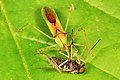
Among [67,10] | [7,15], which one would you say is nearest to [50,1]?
[67,10]

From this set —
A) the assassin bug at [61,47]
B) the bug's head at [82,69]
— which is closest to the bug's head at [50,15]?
the assassin bug at [61,47]

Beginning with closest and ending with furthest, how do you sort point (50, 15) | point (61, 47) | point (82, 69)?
point (82, 69) → point (61, 47) → point (50, 15)

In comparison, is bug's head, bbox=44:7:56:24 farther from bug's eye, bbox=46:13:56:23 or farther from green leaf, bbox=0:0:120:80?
green leaf, bbox=0:0:120:80

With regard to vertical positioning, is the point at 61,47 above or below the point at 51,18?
below

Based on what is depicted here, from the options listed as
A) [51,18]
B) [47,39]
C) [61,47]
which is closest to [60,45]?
[61,47]

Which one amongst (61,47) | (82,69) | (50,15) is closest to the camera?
(82,69)

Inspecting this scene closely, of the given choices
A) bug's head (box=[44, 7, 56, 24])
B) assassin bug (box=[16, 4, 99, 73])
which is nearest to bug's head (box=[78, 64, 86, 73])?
assassin bug (box=[16, 4, 99, 73])

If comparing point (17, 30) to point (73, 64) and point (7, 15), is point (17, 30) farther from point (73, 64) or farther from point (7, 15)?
point (73, 64)

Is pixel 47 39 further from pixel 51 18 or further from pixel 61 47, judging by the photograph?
pixel 51 18
